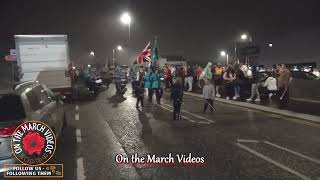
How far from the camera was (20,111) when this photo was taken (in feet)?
19.3

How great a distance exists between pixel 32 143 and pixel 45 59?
12041mm

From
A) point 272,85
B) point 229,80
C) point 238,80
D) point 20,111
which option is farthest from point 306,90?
point 20,111

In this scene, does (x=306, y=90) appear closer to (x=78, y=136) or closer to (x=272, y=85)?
(x=272, y=85)

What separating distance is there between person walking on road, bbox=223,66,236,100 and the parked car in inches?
460

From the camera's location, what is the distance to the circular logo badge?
540cm

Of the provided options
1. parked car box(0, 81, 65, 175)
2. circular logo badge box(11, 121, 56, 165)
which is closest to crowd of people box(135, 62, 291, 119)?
parked car box(0, 81, 65, 175)

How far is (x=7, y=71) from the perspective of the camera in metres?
44.4

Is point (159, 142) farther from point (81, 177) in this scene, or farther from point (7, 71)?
point (7, 71)

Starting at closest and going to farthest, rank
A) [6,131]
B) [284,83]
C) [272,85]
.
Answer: [6,131], [284,83], [272,85]

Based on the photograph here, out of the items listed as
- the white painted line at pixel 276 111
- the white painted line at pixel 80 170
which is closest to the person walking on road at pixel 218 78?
the white painted line at pixel 276 111

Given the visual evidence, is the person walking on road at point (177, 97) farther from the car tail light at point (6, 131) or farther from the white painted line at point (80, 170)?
the car tail light at point (6, 131)

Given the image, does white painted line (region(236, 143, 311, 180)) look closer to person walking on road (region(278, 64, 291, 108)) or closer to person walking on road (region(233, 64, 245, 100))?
person walking on road (region(278, 64, 291, 108))

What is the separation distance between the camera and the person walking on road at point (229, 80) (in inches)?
709

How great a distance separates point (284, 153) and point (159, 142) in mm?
2875
